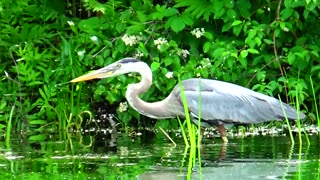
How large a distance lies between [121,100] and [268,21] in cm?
195

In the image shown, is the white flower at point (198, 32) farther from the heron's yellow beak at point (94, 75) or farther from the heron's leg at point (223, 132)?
the heron's leg at point (223, 132)

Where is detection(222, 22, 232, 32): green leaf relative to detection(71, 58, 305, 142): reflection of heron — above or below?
above

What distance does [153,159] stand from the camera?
844 cm

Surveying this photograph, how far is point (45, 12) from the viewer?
1233cm

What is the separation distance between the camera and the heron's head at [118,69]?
10.8 metres

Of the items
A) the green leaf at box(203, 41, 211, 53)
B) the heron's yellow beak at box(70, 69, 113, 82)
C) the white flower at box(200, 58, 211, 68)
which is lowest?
the heron's yellow beak at box(70, 69, 113, 82)

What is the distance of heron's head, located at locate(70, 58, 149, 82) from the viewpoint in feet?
35.4

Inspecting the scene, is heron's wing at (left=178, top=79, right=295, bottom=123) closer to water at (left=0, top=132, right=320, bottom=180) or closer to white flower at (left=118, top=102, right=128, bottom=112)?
water at (left=0, top=132, right=320, bottom=180)

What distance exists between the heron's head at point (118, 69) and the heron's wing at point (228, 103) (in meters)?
0.59

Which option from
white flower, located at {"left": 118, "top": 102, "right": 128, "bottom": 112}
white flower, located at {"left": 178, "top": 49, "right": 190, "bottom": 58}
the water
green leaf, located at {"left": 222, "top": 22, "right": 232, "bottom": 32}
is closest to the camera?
the water

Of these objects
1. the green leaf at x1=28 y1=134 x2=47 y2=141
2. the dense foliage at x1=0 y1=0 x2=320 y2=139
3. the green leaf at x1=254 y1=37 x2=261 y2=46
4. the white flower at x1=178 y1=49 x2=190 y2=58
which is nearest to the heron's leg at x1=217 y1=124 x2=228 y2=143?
the dense foliage at x1=0 y1=0 x2=320 y2=139

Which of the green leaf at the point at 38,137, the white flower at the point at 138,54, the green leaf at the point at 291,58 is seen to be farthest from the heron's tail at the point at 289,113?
the green leaf at the point at 38,137

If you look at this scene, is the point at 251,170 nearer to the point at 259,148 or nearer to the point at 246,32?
the point at 259,148

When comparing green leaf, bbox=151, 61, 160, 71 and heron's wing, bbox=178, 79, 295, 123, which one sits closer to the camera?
heron's wing, bbox=178, 79, 295, 123
